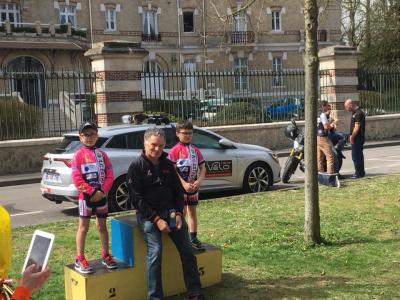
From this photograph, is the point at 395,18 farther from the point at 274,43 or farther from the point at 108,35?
the point at 108,35

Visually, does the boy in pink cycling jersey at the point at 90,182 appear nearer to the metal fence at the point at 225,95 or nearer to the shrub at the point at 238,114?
the metal fence at the point at 225,95

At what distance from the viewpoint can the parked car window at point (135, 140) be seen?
416 inches

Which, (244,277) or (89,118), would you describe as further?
(89,118)

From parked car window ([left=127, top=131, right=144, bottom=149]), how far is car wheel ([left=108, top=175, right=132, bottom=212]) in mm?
735

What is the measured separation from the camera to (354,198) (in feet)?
31.6

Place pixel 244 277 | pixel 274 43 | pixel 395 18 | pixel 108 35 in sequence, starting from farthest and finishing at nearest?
pixel 274 43
pixel 108 35
pixel 395 18
pixel 244 277

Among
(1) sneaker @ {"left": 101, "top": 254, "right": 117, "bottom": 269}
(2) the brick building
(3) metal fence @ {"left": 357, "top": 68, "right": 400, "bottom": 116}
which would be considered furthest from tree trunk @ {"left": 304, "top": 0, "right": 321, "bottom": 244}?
(2) the brick building

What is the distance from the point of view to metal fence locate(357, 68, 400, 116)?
24.1 meters

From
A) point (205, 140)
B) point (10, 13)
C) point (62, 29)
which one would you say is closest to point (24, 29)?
point (62, 29)

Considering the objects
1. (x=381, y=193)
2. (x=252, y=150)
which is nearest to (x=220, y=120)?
(x=252, y=150)

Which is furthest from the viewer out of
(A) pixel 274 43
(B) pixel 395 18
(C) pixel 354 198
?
(A) pixel 274 43

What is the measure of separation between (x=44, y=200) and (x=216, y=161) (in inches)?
153

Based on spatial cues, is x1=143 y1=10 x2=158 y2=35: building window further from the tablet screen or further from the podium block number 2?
the tablet screen

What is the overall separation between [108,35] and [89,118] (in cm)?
2613
